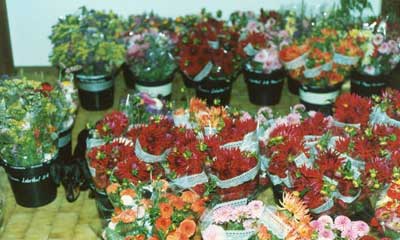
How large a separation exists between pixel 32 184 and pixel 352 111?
1628mm

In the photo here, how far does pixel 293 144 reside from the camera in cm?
284

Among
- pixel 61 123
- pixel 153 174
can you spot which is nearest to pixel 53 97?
pixel 61 123

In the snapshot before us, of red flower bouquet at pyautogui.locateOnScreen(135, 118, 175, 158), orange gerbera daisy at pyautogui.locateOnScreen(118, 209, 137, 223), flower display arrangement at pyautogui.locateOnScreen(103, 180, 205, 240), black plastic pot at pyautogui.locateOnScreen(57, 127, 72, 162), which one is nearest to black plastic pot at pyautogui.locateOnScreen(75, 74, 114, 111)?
black plastic pot at pyautogui.locateOnScreen(57, 127, 72, 162)

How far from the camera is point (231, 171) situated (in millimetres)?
2742

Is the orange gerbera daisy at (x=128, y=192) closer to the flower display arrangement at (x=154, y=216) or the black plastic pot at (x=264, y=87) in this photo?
the flower display arrangement at (x=154, y=216)

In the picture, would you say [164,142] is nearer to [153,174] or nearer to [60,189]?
[153,174]

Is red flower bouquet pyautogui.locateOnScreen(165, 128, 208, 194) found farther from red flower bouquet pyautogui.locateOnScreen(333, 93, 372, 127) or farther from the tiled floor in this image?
red flower bouquet pyautogui.locateOnScreen(333, 93, 372, 127)

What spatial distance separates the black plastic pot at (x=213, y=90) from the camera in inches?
171

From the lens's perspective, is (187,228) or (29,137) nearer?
(187,228)

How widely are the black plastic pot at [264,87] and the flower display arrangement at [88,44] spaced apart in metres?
0.89

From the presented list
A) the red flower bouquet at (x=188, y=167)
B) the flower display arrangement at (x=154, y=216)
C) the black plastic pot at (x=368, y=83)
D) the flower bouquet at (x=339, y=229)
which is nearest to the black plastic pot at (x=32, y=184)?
the red flower bouquet at (x=188, y=167)

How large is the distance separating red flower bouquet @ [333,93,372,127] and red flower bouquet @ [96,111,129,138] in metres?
1.04

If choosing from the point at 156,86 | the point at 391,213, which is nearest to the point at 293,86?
the point at 156,86

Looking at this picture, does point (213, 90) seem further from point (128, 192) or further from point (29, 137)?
point (128, 192)
